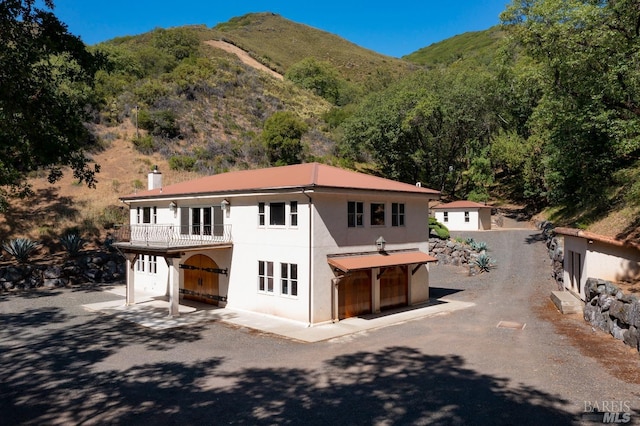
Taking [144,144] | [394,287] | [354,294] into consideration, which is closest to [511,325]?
[394,287]

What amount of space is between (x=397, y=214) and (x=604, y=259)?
8.01m

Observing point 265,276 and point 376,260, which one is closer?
point 376,260

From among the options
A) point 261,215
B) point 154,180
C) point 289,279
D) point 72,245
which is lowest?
point 289,279

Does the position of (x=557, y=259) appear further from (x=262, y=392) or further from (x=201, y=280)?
(x=262, y=392)

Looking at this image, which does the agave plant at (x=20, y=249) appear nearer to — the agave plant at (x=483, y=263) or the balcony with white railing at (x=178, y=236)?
the balcony with white railing at (x=178, y=236)

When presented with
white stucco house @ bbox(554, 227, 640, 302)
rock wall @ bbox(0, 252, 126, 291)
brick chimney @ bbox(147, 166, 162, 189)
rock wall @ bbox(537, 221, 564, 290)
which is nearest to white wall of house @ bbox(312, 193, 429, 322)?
white stucco house @ bbox(554, 227, 640, 302)

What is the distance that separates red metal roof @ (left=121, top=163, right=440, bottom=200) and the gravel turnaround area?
5.31 metres

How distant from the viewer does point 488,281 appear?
76.6 ft

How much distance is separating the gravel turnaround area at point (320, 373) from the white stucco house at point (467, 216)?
70.3ft

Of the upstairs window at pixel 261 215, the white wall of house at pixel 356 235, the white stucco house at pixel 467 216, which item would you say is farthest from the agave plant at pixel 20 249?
the white stucco house at pixel 467 216

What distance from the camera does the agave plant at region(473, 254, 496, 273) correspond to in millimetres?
25469

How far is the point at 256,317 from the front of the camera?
16.5m

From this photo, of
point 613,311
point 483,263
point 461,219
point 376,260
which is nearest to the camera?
point 613,311

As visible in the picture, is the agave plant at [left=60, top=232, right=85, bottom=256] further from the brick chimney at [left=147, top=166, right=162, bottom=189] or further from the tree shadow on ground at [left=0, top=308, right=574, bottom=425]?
the tree shadow on ground at [left=0, top=308, right=574, bottom=425]
